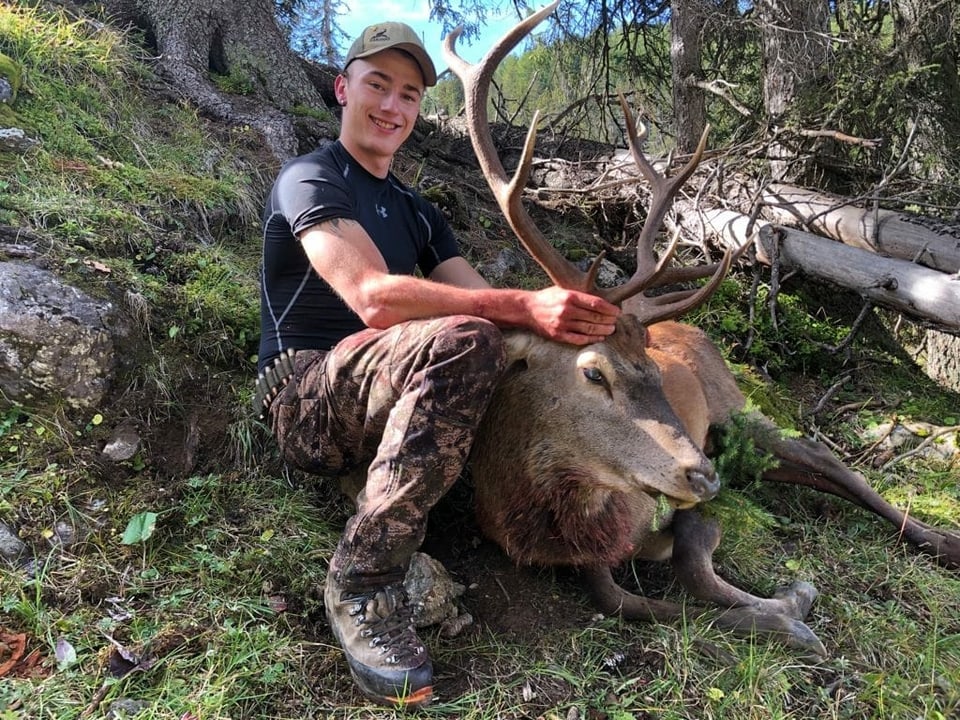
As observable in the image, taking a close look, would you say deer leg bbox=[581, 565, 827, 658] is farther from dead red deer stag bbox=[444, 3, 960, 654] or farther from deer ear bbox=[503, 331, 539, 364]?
deer ear bbox=[503, 331, 539, 364]

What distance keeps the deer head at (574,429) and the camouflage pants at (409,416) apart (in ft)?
1.25

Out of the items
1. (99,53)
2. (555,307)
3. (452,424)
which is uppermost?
(99,53)

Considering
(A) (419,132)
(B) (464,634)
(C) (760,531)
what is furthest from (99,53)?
(C) (760,531)

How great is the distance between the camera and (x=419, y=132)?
7301 millimetres

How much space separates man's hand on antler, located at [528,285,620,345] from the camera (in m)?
2.55

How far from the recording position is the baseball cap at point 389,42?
3182 millimetres

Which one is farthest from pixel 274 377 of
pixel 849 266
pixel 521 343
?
pixel 849 266

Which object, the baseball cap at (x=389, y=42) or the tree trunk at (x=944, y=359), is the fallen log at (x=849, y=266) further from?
the baseball cap at (x=389, y=42)

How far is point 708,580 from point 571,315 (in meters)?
1.35

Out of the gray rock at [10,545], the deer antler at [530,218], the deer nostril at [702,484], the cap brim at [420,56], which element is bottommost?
the gray rock at [10,545]

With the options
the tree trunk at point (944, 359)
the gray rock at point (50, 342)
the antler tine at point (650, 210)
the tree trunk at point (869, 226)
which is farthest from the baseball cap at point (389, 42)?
the tree trunk at point (944, 359)

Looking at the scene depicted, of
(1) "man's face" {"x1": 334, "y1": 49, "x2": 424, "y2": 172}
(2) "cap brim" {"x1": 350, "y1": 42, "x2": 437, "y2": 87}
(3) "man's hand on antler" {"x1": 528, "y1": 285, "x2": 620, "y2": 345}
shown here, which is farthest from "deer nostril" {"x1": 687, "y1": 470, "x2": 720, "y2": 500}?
(2) "cap brim" {"x1": 350, "y1": 42, "x2": 437, "y2": 87}

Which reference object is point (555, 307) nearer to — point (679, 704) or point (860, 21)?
point (679, 704)

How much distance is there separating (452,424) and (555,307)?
0.59m
